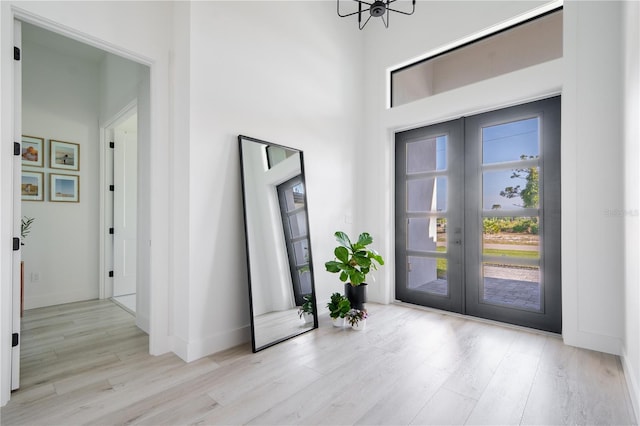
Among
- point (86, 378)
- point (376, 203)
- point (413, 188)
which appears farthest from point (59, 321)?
point (413, 188)

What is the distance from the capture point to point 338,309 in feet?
10.2

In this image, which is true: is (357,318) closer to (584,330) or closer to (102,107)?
(584,330)

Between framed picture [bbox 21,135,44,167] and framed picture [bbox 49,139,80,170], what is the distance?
3.8 inches

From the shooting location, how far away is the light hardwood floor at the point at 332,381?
5.72 feet

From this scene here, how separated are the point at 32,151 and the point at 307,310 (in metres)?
3.95

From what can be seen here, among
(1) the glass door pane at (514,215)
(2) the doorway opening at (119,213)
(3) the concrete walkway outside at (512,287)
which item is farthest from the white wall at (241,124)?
(2) the doorway opening at (119,213)

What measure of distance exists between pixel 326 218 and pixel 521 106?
233 cm

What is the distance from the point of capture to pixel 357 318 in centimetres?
306

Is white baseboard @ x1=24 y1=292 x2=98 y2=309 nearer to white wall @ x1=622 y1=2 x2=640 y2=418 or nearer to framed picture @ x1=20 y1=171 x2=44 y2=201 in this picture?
framed picture @ x1=20 y1=171 x2=44 y2=201

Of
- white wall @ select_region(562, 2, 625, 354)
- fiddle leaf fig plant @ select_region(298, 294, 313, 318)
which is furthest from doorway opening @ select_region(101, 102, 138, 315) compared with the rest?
white wall @ select_region(562, 2, 625, 354)

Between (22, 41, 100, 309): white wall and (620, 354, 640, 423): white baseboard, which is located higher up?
(22, 41, 100, 309): white wall

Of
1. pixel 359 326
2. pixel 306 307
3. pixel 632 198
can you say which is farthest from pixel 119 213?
pixel 632 198

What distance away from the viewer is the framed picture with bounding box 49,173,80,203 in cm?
400

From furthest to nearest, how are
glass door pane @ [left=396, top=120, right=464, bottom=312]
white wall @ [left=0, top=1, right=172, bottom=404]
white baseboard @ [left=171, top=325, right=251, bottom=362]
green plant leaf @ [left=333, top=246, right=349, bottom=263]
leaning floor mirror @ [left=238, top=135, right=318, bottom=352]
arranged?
glass door pane @ [left=396, top=120, right=464, bottom=312] → green plant leaf @ [left=333, top=246, right=349, bottom=263] → leaning floor mirror @ [left=238, top=135, right=318, bottom=352] → white baseboard @ [left=171, top=325, right=251, bottom=362] → white wall @ [left=0, top=1, right=172, bottom=404]
